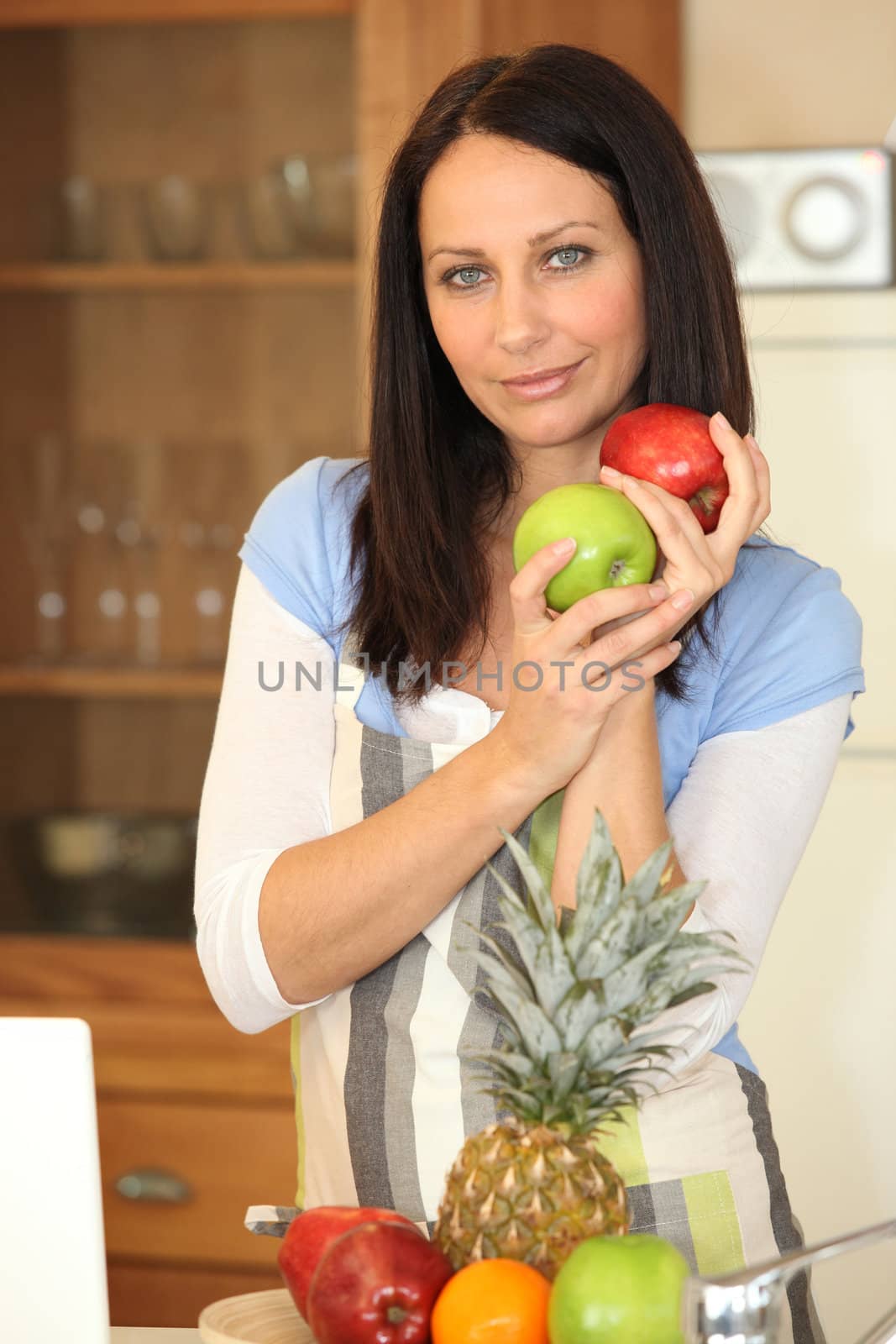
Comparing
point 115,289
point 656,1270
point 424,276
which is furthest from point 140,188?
point 656,1270

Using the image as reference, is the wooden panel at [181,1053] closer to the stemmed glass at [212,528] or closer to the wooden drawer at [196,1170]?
the wooden drawer at [196,1170]

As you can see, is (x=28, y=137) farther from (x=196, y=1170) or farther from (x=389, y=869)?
(x=389, y=869)

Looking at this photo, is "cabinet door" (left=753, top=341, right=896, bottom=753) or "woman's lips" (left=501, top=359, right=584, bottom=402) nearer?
"woman's lips" (left=501, top=359, right=584, bottom=402)

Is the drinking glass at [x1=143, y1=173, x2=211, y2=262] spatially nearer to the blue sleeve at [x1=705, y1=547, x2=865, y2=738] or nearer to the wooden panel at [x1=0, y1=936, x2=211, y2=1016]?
the wooden panel at [x1=0, y1=936, x2=211, y2=1016]

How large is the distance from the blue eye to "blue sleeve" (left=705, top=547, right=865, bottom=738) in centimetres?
30

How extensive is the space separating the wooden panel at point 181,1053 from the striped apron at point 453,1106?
3.13 feet

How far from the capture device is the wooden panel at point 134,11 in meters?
2.20

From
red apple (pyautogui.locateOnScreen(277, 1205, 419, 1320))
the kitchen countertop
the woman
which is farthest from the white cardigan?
red apple (pyautogui.locateOnScreen(277, 1205, 419, 1320))

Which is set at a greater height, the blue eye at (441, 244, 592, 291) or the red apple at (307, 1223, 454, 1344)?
the blue eye at (441, 244, 592, 291)

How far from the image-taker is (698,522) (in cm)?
106

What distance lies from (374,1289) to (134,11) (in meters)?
2.02

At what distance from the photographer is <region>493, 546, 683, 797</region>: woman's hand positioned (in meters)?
1.01

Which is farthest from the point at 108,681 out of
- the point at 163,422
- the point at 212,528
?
the point at 163,422

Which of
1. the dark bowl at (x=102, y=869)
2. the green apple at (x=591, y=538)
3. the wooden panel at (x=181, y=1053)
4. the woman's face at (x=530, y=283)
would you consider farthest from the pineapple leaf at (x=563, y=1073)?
the dark bowl at (x=102, y=869)
